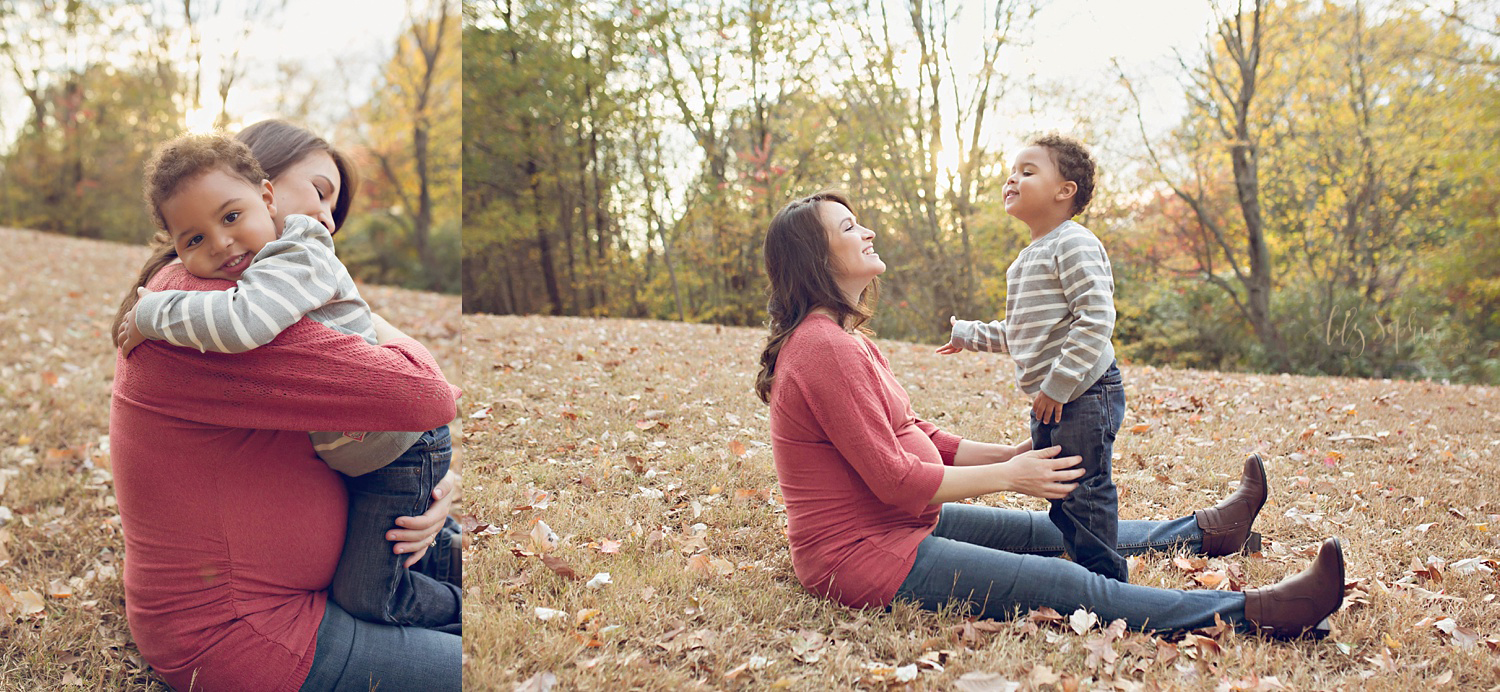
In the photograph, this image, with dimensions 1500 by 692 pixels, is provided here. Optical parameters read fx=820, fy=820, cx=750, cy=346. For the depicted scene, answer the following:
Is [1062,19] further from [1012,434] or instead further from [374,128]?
[374,128]

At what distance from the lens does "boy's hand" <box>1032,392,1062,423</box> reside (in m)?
2.26

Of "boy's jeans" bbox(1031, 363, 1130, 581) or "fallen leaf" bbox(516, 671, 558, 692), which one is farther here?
"boy's jeans" bbox(1031, 363, 1130, 581)

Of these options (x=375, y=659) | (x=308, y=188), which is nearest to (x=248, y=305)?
(x=308, y=188)

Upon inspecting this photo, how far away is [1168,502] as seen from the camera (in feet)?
8.44

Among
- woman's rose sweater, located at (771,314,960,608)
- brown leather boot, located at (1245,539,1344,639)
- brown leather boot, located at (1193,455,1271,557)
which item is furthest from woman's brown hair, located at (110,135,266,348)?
brown leather boot, located at (1193,455,1271,557)

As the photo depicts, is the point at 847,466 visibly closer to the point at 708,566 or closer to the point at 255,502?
the point at 708,566

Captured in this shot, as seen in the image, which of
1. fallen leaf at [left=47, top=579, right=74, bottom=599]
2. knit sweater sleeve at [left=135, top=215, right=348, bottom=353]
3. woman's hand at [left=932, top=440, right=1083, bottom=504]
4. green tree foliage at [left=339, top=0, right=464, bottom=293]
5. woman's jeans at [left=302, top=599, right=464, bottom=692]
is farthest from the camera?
green tree foliage at [left=339, top=0, right=464, bottom=293]

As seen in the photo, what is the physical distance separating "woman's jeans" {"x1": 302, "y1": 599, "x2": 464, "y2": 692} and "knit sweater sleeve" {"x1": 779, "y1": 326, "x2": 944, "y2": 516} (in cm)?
102

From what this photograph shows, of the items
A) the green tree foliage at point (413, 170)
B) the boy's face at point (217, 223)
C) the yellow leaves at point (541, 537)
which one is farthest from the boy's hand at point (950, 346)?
the green tree foliage at point (413, 170)

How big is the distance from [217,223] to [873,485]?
1.53m

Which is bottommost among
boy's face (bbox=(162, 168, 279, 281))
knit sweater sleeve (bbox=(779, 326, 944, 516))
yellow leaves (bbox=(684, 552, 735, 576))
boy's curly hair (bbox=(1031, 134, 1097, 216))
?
yellow leaves (bbox=(684, 552, 735, 576))

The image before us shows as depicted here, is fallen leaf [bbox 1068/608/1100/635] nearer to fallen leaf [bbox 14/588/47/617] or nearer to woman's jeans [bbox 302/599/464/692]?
woman's jeans [bbox 302/599/464/692]

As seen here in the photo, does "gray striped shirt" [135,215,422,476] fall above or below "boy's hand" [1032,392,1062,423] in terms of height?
above

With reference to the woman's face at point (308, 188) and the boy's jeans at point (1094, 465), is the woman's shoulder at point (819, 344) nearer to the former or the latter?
the boy's jeans at point (1094, 465)
